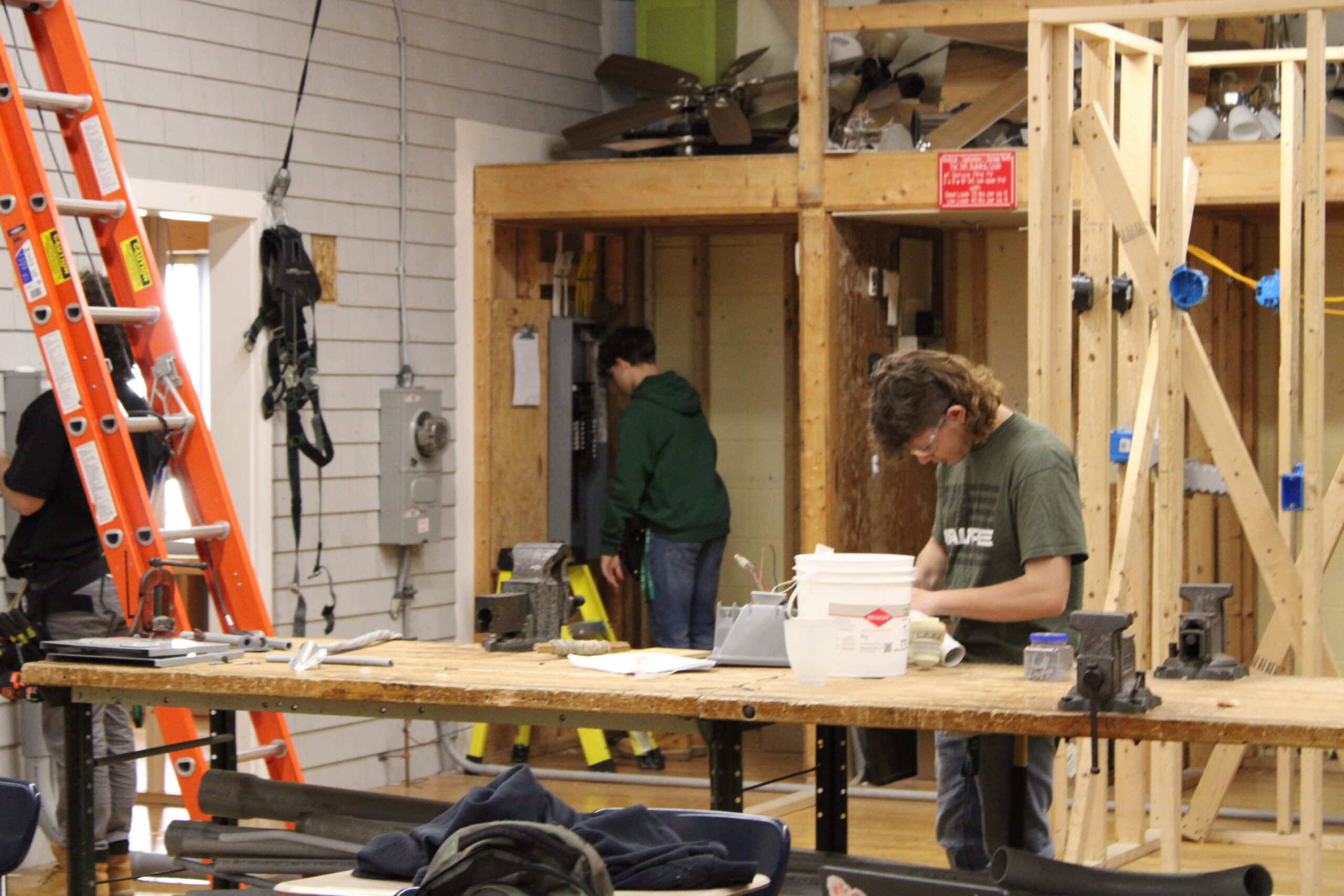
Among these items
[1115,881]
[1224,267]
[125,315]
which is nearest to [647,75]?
[1224,267]

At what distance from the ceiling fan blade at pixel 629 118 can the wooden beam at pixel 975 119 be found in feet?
4.25

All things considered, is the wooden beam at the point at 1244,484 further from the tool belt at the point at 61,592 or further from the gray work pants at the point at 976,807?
the tool belt at the point at 61,592

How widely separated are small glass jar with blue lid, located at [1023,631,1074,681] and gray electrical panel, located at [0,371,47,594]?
3.64 m

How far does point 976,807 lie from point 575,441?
4579 millimetres

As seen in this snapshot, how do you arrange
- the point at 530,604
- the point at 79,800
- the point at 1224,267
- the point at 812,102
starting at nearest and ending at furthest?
the point at 79,800, the point at 530,604, the point at 1224,267, the point at 812,102

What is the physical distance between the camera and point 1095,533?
550 centimetres

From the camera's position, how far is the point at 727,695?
3.46 metres

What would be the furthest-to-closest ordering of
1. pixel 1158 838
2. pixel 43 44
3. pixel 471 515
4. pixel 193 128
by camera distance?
pixel 471 515, pixel 193 128, pixel 1158 838, pixel 43 44

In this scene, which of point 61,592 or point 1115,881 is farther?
point 61,592

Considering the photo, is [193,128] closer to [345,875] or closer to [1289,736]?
[345,875]

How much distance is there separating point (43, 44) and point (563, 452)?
3446 millimetres

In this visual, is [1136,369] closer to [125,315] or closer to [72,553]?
[125,315]

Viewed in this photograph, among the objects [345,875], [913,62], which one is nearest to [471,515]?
[913,62]

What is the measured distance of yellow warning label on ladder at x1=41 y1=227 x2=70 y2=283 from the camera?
16.6ft
